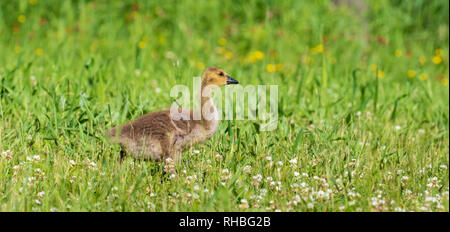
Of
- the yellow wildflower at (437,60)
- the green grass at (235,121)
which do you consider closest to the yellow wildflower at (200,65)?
the green grass at (235,121)

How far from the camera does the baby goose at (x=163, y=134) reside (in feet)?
17.6

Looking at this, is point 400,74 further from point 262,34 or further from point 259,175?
point 259,175

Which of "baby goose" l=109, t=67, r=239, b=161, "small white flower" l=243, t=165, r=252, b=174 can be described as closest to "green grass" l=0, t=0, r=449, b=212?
"small white flower" l=243, t=165, r=252, b=174

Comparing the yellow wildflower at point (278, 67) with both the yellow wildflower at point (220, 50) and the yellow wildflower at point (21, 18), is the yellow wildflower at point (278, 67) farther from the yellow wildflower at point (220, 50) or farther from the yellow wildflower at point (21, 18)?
the yellow wildflower at point (21, 18)

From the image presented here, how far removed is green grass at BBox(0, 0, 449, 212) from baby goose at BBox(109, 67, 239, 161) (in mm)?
134

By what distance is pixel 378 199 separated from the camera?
4.61 m

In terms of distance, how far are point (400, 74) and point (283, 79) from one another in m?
2.87

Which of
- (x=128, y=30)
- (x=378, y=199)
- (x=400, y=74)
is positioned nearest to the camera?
(x=378, y=199)

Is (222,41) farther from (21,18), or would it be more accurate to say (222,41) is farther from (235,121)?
(235,121)

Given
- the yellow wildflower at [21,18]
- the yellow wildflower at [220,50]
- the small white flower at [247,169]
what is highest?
the yellow wildflower at [21,18]

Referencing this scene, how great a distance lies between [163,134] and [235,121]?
1.15m

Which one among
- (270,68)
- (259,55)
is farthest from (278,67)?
(270,68)

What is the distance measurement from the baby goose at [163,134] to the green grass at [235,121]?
134 mm
